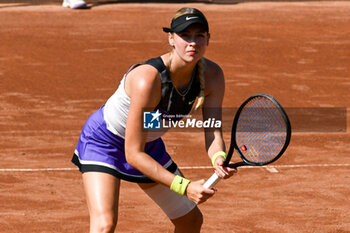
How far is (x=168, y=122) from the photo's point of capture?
528cm

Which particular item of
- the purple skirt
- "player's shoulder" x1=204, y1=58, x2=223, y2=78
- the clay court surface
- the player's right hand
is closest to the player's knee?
the purple skirt

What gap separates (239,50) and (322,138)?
6639mm

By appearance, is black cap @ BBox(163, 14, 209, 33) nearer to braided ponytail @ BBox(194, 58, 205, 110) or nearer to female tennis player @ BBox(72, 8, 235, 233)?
female tennis player @ BBox(72, 8, 235, 233)

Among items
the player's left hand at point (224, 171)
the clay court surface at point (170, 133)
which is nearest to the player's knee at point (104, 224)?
the player's left hand at point (224, 171)

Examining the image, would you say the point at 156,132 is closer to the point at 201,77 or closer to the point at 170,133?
the point at 201,77

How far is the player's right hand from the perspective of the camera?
15.7 ft

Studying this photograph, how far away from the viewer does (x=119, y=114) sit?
5.32 m

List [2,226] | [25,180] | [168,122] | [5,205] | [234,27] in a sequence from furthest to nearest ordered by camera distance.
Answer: [234,27] → [25,180] → [5,205] → [2,226] → [168,122]

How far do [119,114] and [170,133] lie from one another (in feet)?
22.0

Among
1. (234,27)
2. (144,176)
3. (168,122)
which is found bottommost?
(234,27)

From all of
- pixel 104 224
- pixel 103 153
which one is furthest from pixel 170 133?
pixel 104 224

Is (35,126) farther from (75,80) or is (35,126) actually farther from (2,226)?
(2,226)

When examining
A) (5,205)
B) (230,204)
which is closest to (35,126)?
(5,205)

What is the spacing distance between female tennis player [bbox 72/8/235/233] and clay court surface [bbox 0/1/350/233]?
2.44m
